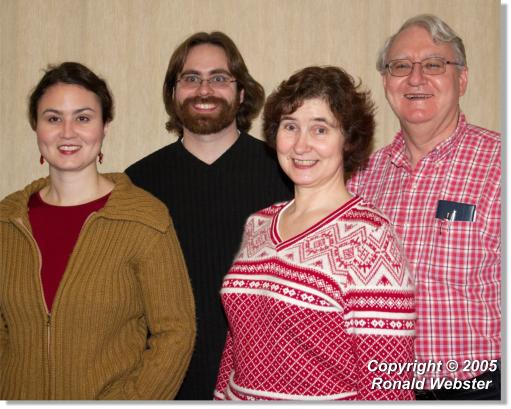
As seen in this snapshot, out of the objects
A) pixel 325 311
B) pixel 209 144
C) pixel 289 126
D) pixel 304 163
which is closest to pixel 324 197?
pixel 304 163

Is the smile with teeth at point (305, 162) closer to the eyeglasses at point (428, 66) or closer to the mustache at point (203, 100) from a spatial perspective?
the eyeglasses at point (428, 66)

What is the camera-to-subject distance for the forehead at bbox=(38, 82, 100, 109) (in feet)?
6.32

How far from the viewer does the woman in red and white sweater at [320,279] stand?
1538 millimetres

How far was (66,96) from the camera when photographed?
1.93 m

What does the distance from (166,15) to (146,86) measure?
0.97 feet

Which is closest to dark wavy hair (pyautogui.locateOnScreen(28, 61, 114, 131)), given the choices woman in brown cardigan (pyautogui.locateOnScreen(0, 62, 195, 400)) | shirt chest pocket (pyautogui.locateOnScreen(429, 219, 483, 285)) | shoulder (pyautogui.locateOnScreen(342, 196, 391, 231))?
woman in brown cardigan (pyautogui.locateOnScreen(0, 62, 195, 400))

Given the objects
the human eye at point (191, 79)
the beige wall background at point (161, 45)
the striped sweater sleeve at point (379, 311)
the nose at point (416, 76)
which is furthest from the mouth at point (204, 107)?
the striped sweater sleeve at point (379, 311)

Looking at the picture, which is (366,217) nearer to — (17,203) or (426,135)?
(426,135)

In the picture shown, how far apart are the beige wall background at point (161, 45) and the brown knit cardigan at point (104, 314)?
61 centimetres

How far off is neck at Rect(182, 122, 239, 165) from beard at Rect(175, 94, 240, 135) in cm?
3

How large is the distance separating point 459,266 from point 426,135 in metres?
0.46

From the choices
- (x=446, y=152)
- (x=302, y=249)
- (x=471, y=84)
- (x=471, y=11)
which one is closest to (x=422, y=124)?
(x=446, y=152)

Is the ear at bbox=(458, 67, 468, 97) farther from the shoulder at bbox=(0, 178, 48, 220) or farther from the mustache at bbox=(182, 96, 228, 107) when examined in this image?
the shoulder at bbox=(0, 178, 48, 220)

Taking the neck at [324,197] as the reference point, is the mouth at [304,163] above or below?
above
